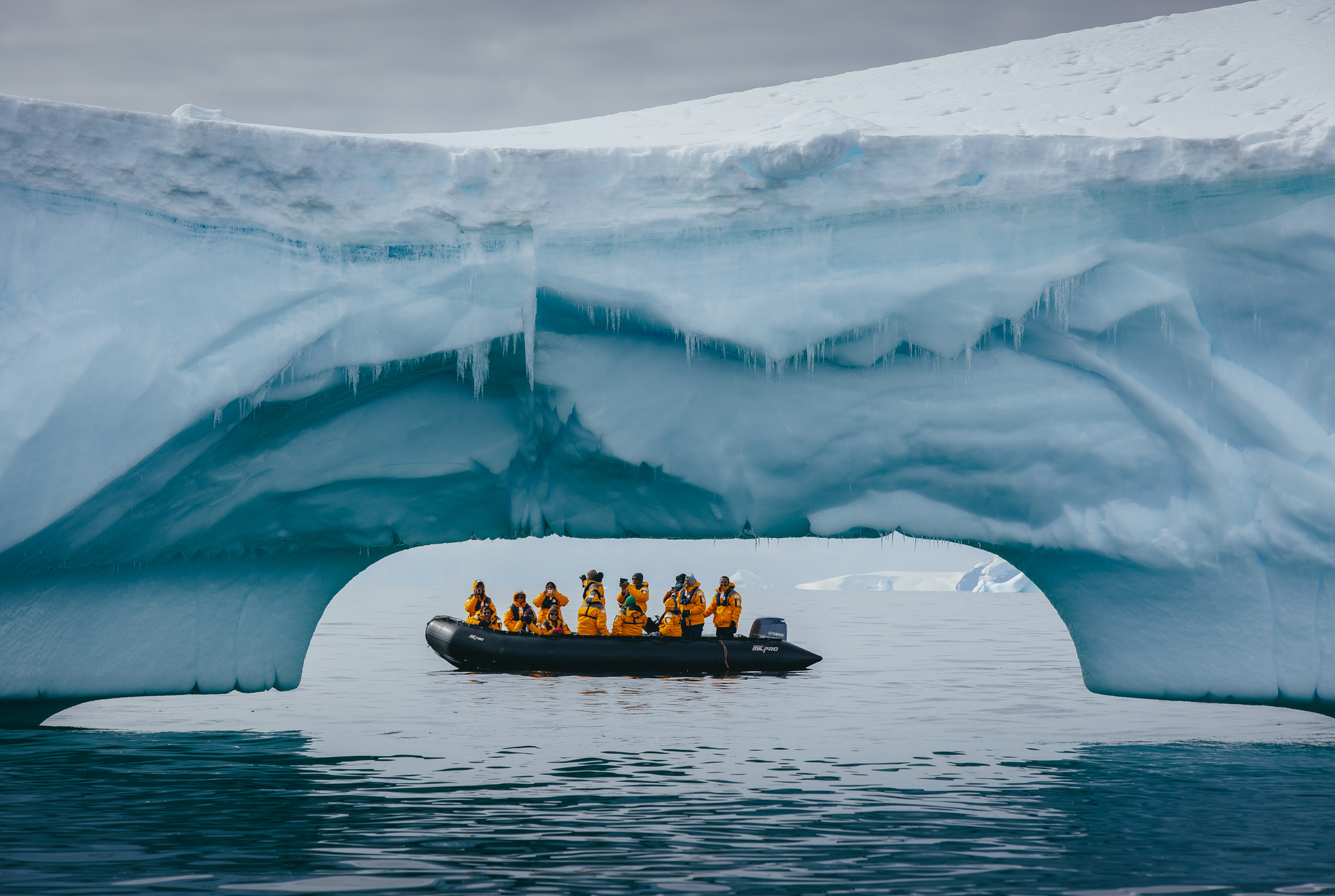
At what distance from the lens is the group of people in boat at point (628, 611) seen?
58.0 feet

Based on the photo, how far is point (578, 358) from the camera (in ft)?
33.6

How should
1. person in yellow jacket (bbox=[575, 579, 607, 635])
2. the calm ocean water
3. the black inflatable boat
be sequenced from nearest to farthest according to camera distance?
the calm ocean water
the black inflatable boat
person in yellow jacket (bbox=[575, 579, 607, 635])

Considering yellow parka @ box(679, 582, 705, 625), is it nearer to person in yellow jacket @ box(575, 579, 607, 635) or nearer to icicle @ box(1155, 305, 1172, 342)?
person in yellow jacket @ box(575, 579, 607, 635)

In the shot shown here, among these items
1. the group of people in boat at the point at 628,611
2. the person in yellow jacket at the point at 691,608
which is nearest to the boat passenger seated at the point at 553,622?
the group of people in boat at the point at 628,611

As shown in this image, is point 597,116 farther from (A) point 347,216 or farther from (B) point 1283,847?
(B) point 1283,847

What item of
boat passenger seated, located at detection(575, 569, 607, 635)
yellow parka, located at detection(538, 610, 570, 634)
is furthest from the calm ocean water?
yellow parka, located at detection(538, 610, 570, 634)

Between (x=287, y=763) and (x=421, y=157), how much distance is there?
16.8 ft

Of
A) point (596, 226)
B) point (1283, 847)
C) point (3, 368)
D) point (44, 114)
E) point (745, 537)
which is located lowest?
point (1283, 847)

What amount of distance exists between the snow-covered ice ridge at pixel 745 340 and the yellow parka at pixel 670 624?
7570 mm

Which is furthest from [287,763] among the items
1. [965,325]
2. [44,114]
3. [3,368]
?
[965,325]

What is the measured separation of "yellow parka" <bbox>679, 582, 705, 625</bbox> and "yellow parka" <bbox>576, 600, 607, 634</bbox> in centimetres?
127

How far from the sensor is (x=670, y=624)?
59.6 feet

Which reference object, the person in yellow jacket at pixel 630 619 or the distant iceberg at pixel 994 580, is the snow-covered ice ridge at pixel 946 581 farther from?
the person in yellow jacket at pixel 630 619

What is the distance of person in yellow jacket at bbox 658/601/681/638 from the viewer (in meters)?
18.1
